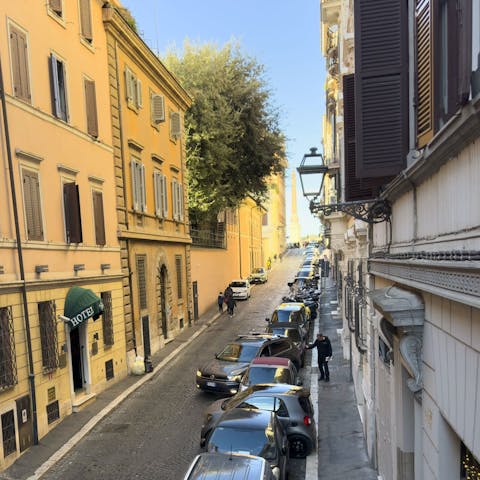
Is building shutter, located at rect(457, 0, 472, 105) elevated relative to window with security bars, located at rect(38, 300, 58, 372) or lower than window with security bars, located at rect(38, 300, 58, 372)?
Result: elevated

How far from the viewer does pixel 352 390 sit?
43.9 feet

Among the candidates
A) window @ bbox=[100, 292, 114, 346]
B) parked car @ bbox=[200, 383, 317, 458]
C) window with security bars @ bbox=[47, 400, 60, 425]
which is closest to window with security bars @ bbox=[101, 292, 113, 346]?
window @ bbox=[100, 292, 114, 346]

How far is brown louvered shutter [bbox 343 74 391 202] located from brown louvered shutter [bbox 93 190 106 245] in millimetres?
9278

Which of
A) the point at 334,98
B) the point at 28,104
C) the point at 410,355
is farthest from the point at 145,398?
the point at 334,98

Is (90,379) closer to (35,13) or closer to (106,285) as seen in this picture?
(106,285)

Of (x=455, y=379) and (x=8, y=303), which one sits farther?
(x=8, y=303)

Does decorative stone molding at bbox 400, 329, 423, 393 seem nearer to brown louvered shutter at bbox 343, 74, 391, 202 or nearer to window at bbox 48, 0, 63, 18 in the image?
brown louvered shutter at bbox 343, 74, 391, 202

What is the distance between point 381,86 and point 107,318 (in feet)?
40.4

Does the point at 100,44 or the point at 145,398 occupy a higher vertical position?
the point at 100,44

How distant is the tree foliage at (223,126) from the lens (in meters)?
28.0

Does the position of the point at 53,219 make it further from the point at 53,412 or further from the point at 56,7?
the point at 56,7

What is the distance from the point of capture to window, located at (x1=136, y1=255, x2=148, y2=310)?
17758 millimetres

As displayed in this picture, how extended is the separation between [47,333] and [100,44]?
1039cm

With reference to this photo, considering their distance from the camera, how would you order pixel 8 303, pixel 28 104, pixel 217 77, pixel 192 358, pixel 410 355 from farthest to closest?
1. pixel 217 77
2. pixel 192 358
3. pixel 28 104
4. pixel 8 303
5. pixel 410 355
